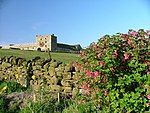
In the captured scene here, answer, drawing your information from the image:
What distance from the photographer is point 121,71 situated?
221 inches

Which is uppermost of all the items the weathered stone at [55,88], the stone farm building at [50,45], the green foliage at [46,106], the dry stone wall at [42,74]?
the stone farm building at [50,45]

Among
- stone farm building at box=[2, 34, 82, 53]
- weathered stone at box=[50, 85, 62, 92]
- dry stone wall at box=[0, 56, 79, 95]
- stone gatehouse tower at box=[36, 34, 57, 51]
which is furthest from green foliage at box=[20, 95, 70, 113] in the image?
stone gatehouse tower at box=[36, 34, 57, 51]

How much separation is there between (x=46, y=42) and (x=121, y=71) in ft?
48.5

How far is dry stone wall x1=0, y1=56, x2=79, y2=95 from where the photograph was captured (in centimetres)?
913

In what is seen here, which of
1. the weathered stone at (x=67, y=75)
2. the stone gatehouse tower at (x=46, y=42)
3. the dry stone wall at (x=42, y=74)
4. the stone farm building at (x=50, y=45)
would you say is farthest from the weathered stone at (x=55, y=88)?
the stone gatehouse tower at (x=46, y=42)

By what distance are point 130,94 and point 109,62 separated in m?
0.64

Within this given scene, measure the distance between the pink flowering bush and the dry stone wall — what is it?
198 cm

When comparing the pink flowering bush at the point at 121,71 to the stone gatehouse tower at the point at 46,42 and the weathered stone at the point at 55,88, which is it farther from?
the stone gatehouse tower at the point at 46,42

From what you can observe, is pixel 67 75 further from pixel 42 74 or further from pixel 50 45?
pixel 50 45

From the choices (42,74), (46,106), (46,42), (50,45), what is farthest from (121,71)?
(46,42)

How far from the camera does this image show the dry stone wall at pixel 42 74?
913 cm

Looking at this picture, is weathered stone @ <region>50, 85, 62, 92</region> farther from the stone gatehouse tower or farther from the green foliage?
the stone gatehouse tower

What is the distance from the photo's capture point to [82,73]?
6422 millimetres

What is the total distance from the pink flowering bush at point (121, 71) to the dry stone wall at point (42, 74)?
1976 millimetres
